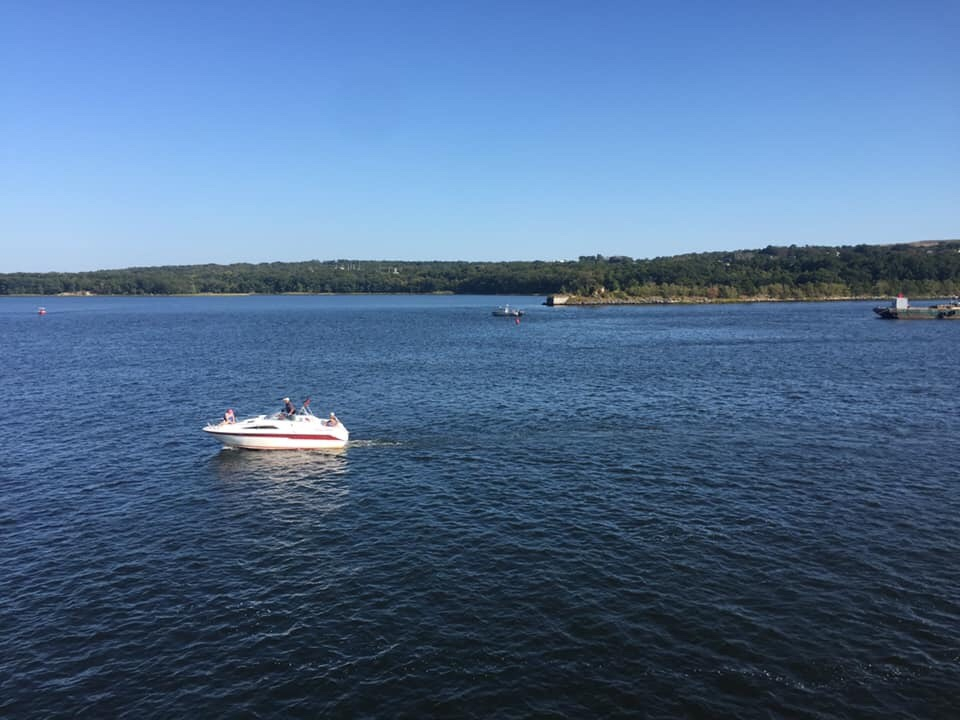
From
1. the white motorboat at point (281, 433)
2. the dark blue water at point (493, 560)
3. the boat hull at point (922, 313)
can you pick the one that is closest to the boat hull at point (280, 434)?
the white motorboat at point (281, 433)

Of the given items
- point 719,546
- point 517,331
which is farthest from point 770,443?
point 517,331

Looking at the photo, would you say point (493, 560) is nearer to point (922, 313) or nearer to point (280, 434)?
point (280, 434)

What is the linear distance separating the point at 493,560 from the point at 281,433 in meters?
23.9

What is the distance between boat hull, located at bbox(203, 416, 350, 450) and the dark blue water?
45.7 inches

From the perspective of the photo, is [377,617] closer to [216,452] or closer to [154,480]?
[154,480]

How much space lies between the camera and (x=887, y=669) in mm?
20484

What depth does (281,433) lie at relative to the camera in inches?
1818

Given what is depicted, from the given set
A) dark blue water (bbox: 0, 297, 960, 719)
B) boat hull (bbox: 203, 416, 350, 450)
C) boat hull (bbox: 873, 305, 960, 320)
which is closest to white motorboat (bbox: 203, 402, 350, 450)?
boat hull (bbox: 203, 416, 350, 450)

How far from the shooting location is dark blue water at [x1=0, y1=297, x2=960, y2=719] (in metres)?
20.0

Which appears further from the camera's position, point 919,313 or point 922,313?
point 922,313

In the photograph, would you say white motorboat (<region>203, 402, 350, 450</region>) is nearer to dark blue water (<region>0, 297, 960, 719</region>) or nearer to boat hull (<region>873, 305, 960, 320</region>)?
dark blue water (<region>0, 297, 960, 719</region>)

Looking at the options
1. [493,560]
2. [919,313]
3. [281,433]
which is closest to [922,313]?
[919,313]

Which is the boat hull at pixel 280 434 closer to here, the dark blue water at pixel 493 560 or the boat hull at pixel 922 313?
the dark blue water at pixel 493 560

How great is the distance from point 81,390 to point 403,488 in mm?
52186
